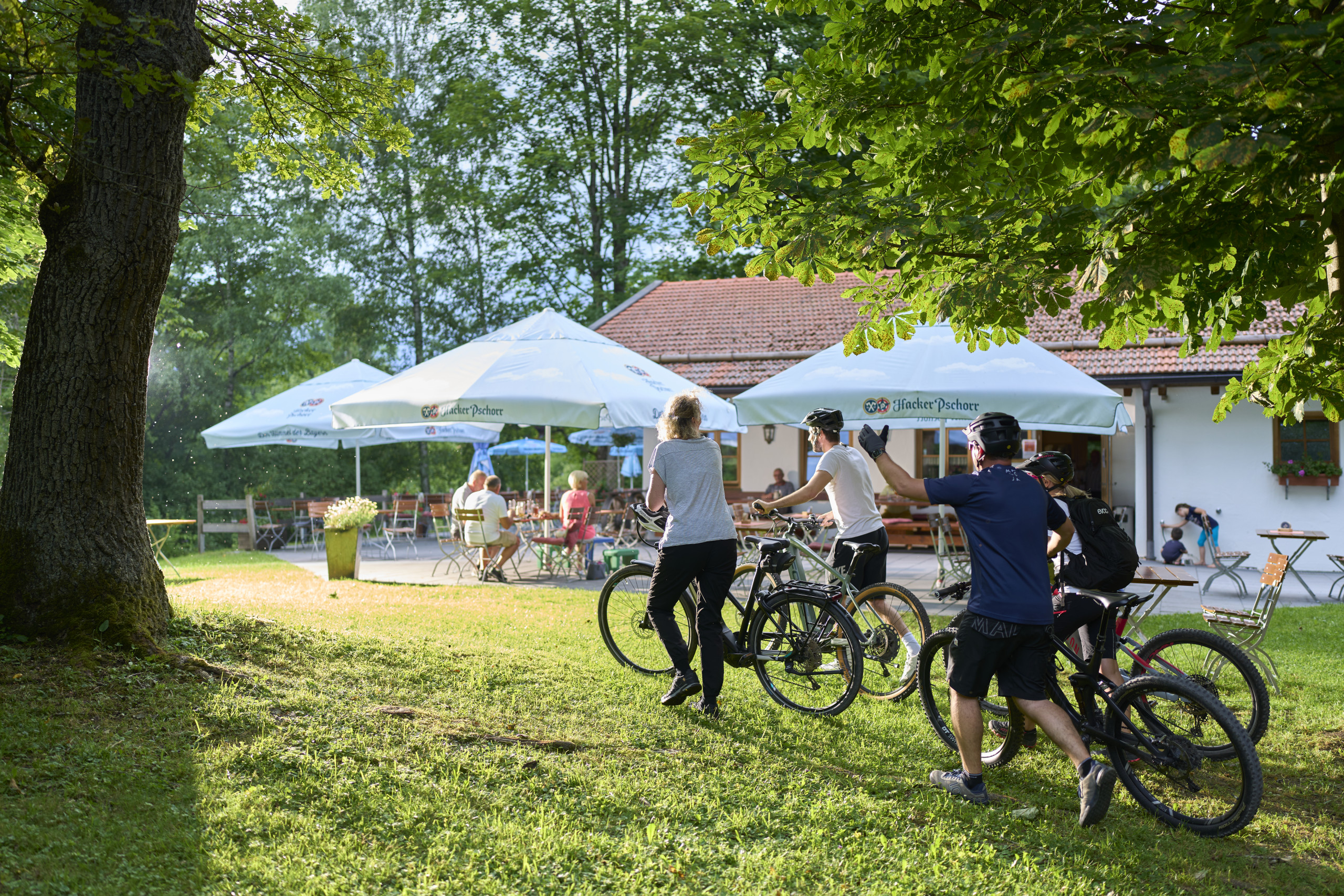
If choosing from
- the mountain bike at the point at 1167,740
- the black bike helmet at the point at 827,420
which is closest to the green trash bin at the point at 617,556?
the black bike helmet at the point at 827,420

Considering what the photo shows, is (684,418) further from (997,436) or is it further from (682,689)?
(997,436)

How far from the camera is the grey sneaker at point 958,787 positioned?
4.45m

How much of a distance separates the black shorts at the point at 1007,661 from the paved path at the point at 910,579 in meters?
5.85

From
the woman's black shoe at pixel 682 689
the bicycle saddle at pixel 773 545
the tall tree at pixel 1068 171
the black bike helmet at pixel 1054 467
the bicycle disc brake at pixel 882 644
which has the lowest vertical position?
the woman's black shoe at pixel 682 689

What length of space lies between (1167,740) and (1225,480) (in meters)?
13.2

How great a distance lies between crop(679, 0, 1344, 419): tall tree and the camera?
3.68 meters

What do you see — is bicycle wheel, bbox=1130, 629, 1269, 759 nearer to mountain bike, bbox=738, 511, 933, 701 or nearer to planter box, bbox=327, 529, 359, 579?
mountain bike, bbox=738, 511, 933, 701

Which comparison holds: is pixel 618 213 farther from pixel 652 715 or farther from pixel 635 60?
pixel 652 715

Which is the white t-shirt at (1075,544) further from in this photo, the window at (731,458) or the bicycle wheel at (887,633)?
the window at (731,458)

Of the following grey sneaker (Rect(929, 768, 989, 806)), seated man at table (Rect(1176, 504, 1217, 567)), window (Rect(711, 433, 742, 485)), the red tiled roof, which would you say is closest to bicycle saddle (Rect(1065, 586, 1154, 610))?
grey sneaker (Rect(929, 768, 989, 806))

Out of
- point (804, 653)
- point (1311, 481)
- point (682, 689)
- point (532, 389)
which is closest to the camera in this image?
point (682, 689)

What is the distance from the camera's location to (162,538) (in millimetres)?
13727

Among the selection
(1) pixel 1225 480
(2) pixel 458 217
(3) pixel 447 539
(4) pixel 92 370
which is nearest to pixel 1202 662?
(4) pixel 92 370

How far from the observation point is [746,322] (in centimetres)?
2141
